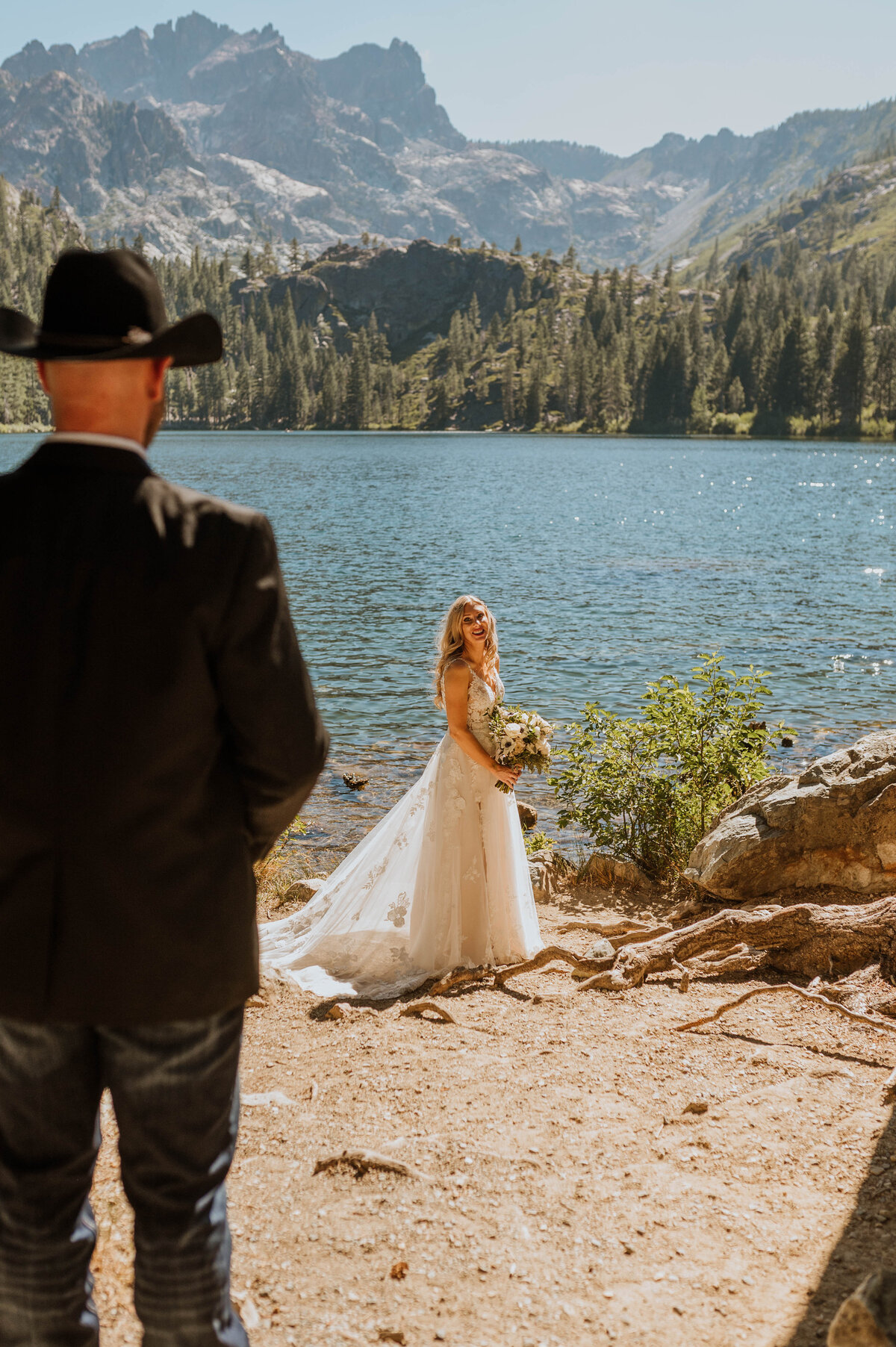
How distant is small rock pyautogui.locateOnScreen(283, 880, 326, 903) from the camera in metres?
8.95

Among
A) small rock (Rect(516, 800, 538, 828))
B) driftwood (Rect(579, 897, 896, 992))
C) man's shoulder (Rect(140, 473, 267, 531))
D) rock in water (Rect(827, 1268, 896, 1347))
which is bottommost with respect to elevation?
small rock (Rect(516, 800, 538, 828))

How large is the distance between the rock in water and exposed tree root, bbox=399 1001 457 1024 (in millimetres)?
3327

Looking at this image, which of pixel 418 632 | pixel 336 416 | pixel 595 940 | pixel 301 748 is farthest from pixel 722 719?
pixel 336 416

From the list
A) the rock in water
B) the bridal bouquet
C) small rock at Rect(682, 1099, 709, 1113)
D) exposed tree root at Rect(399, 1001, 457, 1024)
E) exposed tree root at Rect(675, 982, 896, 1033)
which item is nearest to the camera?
the rock in water

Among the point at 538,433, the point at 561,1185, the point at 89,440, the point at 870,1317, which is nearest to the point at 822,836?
the point at 561,1185

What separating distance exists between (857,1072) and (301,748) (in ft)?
12.6

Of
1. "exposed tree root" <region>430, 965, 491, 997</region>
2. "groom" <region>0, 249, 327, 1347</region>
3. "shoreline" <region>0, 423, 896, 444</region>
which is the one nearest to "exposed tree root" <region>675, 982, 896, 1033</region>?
"exposed tree root" <region>430, 965, 491, 997</region>

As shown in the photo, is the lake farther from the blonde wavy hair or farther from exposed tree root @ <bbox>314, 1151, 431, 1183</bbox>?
exposed tree root @ <bbox>314, 1151, 431, 1183</bbox>

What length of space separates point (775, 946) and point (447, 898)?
214cm

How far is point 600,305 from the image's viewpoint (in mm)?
199750

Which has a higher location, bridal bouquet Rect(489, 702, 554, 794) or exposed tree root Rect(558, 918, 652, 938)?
bridal bouquet Rect(489, 702, 554, 794)

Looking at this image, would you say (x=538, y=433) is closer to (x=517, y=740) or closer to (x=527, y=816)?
(x=527, y=816)

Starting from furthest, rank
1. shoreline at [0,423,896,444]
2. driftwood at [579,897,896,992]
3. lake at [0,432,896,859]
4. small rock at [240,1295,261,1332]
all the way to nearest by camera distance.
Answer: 1. shoreline at [0,423,896,444]
2. lake at [0,432,896,859]
3. driftwood at [579,897,896,992]
4. small rock at [240,1295,261,1332]

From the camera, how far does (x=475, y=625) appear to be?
6.75 metres
